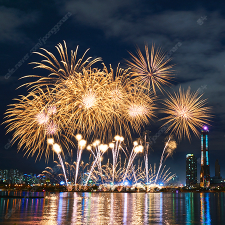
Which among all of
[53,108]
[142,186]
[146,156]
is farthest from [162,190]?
[53,108]

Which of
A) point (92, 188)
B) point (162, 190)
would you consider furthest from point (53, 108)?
point (162, 190)

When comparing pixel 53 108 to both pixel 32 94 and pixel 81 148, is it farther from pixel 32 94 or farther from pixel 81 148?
pixel 81 148

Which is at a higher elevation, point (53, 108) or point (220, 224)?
point (53, 108)

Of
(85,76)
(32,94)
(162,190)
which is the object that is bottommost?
(162,190)

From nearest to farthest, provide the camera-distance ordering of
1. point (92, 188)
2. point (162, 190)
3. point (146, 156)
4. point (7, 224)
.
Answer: point (7, 224), point (146, 156), point (92, 188), point (162, 190)

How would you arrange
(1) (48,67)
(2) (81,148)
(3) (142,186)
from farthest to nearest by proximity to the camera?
(3) (142,186), (2) (81,148), (1) (48,67)

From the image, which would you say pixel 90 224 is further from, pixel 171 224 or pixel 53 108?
pixel 53 108

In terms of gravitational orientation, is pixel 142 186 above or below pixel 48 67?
below

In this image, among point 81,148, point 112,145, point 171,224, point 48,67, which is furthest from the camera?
point 112,145

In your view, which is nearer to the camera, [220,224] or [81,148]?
[220,224]
